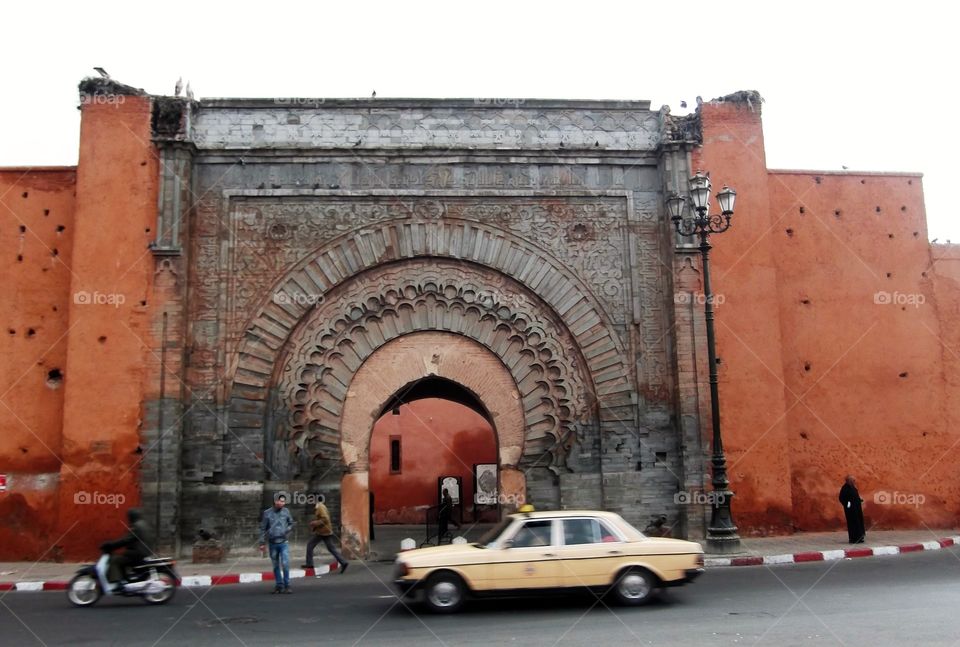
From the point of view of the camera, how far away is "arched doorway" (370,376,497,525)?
21.4 m

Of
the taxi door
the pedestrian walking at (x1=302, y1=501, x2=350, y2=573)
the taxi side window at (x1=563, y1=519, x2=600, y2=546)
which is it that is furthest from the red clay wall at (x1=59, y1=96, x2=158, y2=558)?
the taxi side window at (x1=563, y1=519, x2=600, y2=546)

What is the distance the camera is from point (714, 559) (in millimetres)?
10070

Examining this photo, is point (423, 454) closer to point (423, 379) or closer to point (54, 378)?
point (423, 379)

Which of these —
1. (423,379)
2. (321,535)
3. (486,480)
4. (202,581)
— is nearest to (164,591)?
(202,581)

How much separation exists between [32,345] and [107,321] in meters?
1.30

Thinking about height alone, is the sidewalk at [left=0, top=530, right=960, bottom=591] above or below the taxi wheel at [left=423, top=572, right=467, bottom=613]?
below

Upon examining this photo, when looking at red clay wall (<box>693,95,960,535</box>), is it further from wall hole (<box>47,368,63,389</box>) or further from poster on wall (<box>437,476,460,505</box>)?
wall hole (<box>47,368,63,389</box>)

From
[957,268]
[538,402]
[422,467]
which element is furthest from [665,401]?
[422,467]

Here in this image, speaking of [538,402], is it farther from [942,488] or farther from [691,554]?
[942,488]

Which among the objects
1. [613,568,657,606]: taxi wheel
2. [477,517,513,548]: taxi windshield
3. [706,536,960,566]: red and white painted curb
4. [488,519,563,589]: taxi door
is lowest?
[706,536,960,566]: red and white painted curb

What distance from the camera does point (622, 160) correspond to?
12.5m

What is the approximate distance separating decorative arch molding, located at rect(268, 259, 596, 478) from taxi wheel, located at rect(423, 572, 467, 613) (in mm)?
4701

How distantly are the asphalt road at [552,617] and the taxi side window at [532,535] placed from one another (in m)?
0.55

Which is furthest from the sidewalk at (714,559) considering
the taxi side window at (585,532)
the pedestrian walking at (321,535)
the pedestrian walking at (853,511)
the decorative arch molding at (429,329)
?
the taxi side window at (585,532)
